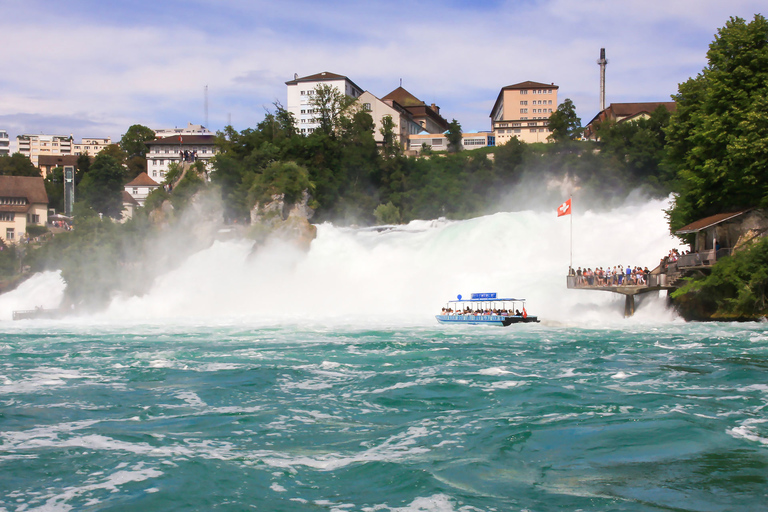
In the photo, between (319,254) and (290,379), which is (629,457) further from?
(319,254)

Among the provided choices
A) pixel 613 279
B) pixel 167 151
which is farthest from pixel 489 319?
Answer: pixel 167 151

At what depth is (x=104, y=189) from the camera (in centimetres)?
9275

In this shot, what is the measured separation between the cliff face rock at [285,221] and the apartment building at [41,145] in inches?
5787

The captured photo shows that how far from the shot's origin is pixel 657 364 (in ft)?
68.1

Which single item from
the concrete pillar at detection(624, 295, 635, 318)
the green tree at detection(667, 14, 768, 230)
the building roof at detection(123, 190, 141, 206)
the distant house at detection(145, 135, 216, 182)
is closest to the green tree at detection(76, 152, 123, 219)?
the building roof at detection(123, 190, 141, 206)

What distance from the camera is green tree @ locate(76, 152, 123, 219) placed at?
9218 cm

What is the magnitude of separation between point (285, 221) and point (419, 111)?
52355 mm

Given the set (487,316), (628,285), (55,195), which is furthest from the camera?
(55,195)

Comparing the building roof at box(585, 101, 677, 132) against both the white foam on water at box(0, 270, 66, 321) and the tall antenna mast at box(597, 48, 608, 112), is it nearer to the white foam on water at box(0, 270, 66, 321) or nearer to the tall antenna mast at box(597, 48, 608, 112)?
the tall antenna mast at box(597, 48, 608, 112)

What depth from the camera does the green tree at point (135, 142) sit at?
12075 cm

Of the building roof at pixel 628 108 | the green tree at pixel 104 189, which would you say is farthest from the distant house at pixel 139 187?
the building roof at pixel 628 108

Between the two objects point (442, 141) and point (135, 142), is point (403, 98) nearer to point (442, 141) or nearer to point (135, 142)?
point (442, 141)

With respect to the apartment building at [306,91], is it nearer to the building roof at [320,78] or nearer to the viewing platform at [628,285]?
the building roof at [320,78]

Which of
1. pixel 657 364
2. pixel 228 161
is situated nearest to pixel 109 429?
pixel 657 364
